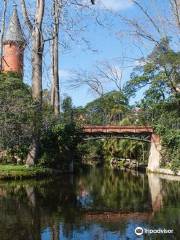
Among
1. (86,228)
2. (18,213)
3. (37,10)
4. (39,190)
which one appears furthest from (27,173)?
(86,228)

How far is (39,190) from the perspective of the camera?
21.0 meters

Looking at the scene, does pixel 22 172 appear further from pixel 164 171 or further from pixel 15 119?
pixel 164 171

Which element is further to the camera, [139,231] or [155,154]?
[155,154]

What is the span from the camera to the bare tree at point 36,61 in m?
21.4

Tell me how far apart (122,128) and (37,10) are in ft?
62.3

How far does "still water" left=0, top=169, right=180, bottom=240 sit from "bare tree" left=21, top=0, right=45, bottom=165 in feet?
17.8

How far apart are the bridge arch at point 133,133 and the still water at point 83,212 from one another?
607 inches

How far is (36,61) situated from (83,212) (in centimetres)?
1068

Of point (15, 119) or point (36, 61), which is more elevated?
point (36, 61)

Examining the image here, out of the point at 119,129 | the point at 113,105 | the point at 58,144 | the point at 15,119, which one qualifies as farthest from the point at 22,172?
the point at 113,105

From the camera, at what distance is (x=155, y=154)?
38531mm

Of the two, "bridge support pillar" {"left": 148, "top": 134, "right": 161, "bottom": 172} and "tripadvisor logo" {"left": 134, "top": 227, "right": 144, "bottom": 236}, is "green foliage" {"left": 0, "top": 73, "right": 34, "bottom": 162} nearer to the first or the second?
"bridge support pillar" {"left": 148, "top": 134, "right": 161, "bottom": 172}

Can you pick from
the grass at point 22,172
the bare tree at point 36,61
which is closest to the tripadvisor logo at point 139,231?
the bare tree at point 36,61

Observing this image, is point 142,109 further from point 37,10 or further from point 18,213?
point 18,213
